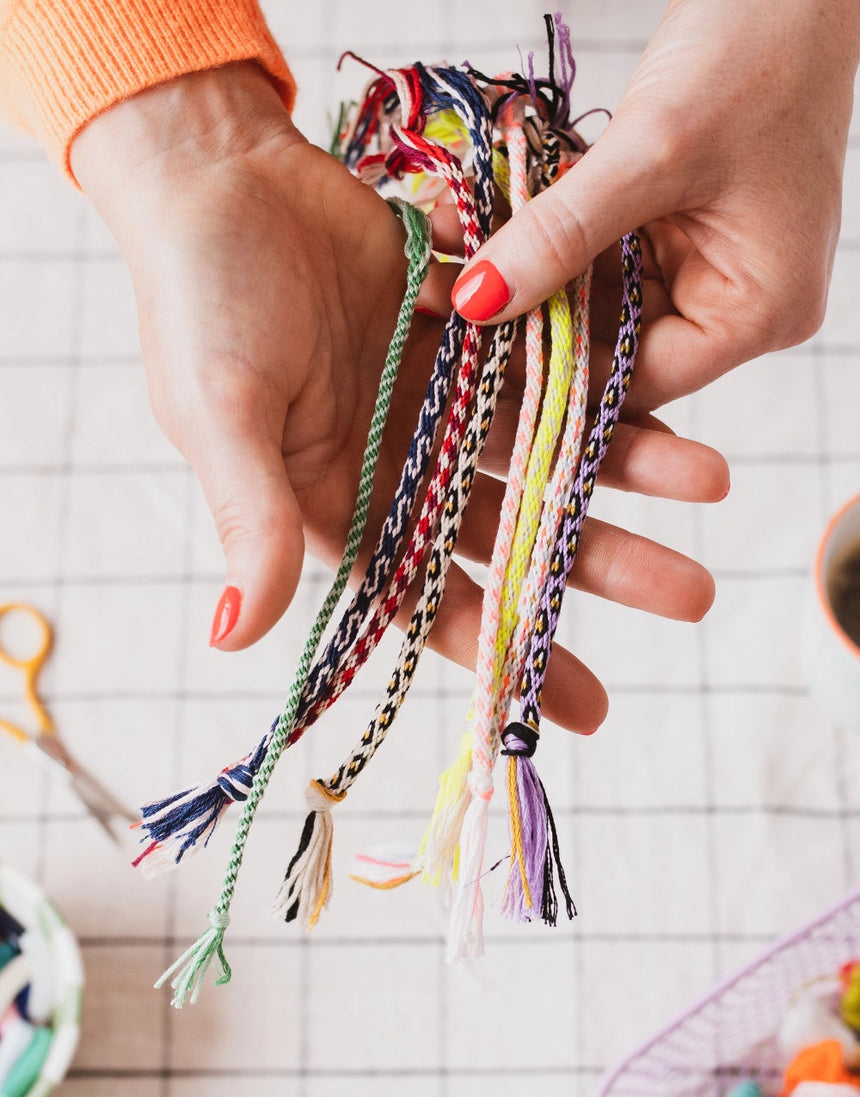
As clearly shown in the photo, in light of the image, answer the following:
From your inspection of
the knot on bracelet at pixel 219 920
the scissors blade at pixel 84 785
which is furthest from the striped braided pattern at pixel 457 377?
the scissors blade at pixel 84 785

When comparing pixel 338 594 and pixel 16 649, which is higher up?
pixel 338 594

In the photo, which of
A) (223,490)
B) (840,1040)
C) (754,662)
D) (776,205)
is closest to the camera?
(223,490)

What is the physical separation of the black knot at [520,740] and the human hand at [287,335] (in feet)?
0.37

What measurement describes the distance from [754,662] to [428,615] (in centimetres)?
47

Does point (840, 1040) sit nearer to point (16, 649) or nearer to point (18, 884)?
point (18, 884)

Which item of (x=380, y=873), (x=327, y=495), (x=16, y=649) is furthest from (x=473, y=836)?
(x=16, y=649)

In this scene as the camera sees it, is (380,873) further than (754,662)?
No

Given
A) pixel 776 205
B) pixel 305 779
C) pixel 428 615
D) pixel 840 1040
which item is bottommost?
pixel 840 1040

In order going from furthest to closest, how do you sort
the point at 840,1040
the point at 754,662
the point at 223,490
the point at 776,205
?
the point at 754,662 → the point at 840,1040 → the point at 776,205 → the point at 223,490

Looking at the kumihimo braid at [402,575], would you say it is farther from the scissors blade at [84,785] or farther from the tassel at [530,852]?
the scissors blade at [84,785]

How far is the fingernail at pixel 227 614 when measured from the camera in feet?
1.73

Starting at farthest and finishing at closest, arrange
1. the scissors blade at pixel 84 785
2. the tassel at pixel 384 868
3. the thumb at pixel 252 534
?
the scissors blade at pixel 84 785
the tassel at pixel 384 868
the thumb at pixel 252 534

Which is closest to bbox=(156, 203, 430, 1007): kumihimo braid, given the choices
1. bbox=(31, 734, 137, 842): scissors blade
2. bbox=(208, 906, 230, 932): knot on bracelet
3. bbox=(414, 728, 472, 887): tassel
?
bbox=(208, 906, 230, 932): knot on bracelet

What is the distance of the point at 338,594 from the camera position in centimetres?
59
